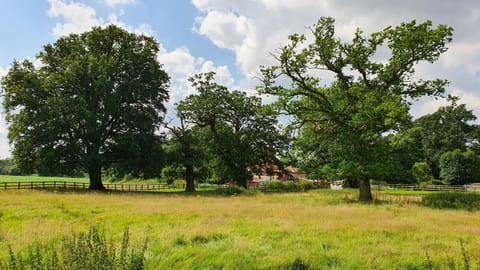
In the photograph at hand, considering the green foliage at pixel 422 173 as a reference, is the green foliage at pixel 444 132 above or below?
above

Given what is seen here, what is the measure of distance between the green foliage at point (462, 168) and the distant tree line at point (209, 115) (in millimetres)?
11473

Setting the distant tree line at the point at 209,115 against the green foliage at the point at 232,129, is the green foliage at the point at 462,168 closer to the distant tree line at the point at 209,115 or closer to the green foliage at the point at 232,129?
the distant tree line at the point at 209,115

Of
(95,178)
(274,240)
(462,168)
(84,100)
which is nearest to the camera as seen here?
(274,240)

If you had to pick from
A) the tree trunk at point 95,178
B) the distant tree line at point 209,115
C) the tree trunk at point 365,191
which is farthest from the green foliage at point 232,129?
the tree trunk at point 365,191

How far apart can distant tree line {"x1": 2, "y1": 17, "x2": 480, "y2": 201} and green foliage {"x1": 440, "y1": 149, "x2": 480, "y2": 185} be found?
11473mm

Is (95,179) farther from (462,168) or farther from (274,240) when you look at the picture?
(462,168)

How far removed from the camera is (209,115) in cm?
4291

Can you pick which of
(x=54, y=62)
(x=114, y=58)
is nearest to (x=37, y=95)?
(x=54, y=62)

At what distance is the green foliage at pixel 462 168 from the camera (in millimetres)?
62062

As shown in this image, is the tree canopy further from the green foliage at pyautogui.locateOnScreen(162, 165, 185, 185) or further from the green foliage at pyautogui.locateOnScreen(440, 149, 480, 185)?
the green foliage at pyautogui.locateOnScreen(440, 149, 480, 185)

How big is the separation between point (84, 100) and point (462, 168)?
62603mm

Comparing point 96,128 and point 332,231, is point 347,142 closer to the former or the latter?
point 332,231

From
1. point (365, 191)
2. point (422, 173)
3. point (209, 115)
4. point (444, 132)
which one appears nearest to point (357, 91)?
point (365, 191)

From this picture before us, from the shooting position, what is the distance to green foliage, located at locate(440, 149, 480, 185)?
62062mm
